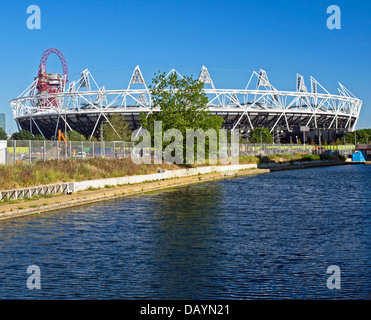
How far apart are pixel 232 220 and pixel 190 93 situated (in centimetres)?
3507

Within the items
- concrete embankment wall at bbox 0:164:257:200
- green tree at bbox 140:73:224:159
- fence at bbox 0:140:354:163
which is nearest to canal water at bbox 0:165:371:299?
concrete embankment wall at bbox 0:164:257:200

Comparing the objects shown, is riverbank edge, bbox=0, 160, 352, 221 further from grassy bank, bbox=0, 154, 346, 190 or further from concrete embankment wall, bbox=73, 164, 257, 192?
grassy bank, bbox=0, 154, 346, 190

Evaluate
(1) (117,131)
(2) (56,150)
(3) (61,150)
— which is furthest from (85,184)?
(1) (117,131)

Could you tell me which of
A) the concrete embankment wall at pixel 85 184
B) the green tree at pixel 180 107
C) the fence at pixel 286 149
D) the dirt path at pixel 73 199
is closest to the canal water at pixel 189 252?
the dirt path at pixel 73 199

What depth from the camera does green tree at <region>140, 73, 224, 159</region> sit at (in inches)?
2053

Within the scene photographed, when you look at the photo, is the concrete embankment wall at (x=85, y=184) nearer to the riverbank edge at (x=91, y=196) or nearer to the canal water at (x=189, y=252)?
the riverbank edge at (x=91, y=196)

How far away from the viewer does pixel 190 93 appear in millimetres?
54469

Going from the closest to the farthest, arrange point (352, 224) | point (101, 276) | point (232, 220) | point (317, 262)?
point (101, 276) → point (317, 262) → point (352, 224) → point (232, 220)

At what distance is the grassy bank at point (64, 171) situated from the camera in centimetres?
2855

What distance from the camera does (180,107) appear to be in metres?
53.7

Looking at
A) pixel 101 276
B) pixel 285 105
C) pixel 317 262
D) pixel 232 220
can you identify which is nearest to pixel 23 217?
pixel 232 220

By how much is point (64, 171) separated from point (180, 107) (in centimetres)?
2236

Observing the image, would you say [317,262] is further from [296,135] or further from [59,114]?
[296,135]

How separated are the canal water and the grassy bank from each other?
5.88m
